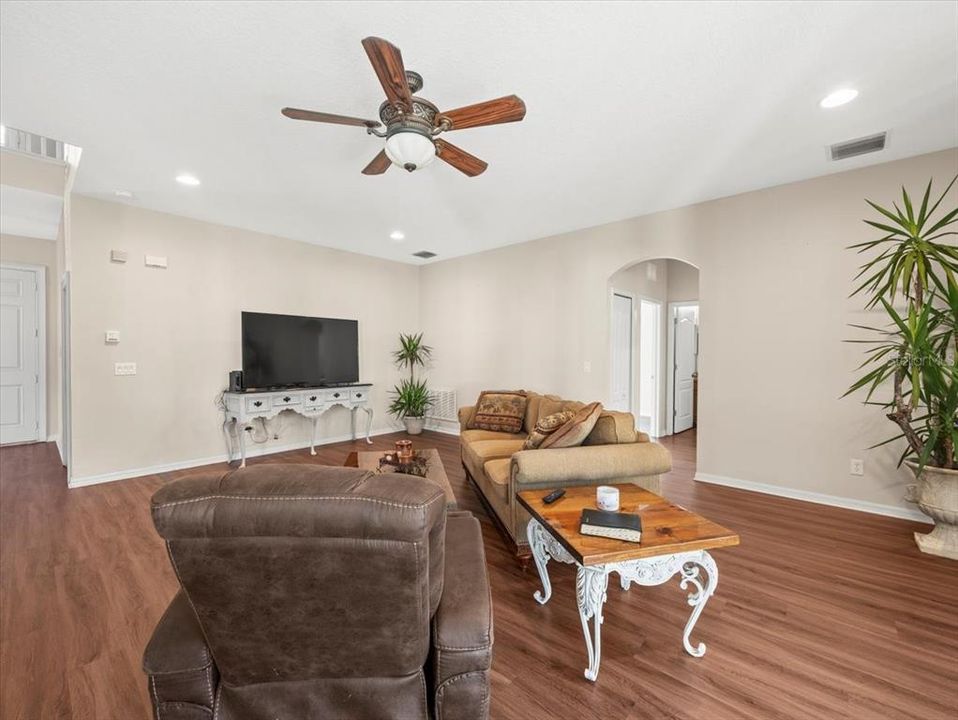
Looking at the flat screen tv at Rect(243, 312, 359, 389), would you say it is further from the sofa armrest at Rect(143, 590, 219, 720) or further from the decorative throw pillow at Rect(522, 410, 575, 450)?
the sofa armrest at Rect(143, 590, 219, 720)

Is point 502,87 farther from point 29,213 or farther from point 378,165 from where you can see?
point 29,213

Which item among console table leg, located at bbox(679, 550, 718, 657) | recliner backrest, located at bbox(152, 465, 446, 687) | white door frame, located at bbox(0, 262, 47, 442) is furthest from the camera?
white door frame, located at bbox(0, 262, 47, 442)

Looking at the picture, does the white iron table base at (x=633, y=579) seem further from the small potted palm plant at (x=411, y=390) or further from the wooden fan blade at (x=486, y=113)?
the small potted palm plant at (x=411, y=390)

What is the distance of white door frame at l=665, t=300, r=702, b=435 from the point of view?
596 cm

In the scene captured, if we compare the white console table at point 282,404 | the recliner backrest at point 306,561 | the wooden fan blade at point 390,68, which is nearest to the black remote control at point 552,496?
the recliner backrest at point 306,561

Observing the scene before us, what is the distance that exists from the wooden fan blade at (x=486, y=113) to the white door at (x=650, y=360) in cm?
441

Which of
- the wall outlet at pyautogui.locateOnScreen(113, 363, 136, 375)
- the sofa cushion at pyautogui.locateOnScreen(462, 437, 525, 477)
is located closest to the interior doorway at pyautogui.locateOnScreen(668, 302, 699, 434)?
the sofa cushion at pyautogui.locateOnScreen(462, 437, 525, 477)

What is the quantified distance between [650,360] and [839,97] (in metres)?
3.91

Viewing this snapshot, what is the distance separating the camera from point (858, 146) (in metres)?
2.91

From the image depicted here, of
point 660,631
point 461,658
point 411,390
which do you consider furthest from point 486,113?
point 411,390

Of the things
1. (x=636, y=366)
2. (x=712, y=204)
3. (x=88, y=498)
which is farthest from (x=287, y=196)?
(x=636, y=366)

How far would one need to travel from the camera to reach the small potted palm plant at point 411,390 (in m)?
6.21

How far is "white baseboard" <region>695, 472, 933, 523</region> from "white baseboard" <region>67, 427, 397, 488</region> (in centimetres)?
467

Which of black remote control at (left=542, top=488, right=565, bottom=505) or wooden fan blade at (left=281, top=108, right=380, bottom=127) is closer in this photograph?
wooden fan blade at (left=281, top=108, right=380, bottom=127)
